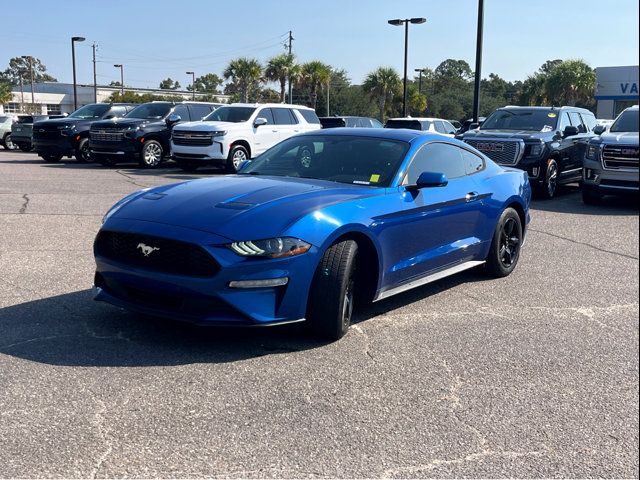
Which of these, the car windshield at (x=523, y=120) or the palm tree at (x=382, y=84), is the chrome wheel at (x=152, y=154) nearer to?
the car windshield at (x=523, y=120)

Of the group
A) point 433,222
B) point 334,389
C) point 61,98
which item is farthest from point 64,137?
point 61,98

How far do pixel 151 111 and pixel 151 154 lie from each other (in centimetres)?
150

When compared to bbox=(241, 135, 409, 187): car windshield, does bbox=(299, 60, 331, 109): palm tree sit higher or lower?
higher

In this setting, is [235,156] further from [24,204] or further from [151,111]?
[24,204]

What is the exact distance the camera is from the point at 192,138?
17766mm

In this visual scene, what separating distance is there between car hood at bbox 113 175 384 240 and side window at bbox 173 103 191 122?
15.6m

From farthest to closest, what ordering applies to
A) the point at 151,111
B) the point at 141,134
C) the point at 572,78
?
the point at 151,111
the point at 141,134
the point at 572,78

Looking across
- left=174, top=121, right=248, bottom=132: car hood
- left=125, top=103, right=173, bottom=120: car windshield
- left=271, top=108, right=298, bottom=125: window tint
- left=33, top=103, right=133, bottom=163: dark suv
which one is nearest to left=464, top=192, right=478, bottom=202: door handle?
left=174, top=121, right=248, bottom=132: car hood

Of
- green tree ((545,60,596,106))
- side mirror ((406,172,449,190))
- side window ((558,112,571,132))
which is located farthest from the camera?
side window ((558,112,571,132))

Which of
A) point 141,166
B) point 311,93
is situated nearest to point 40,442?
point 141,166

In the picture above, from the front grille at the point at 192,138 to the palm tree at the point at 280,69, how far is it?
36.0 m

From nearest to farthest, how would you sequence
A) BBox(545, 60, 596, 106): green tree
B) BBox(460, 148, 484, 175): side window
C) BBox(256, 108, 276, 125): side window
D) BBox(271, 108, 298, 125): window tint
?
1. BBox(545, 60, 596, 106): green tree
2. BBox(460, 148, 484, 175): side window
3. BBox(256, 108, 276, 125): side window
4. BBox(271, 108, 298, 125): window tint

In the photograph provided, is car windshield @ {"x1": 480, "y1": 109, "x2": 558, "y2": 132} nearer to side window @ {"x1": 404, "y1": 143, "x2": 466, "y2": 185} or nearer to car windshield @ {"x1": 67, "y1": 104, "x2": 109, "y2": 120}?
side window @ {"x1": 404, "y1": 143, "x2": 466, "y2": 185}

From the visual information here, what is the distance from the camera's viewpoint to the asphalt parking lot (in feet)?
10.3
